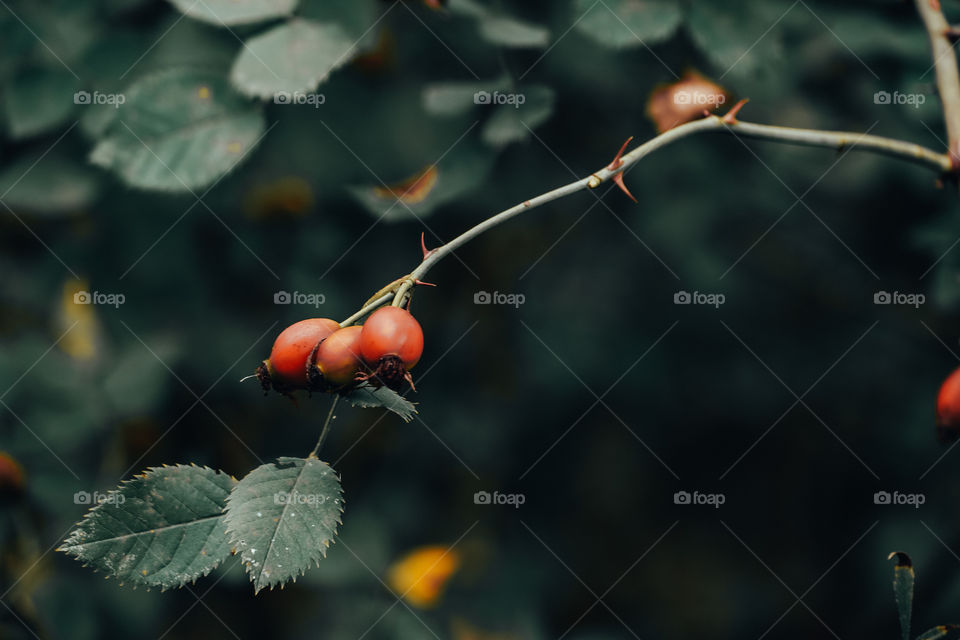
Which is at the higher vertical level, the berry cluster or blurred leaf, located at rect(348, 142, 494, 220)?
blurred leaf, located at rect(348, 142, 494, 220)

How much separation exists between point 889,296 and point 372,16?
51.3 inches

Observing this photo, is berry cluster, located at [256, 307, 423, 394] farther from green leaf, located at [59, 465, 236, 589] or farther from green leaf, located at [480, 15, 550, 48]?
green leaf, located at [480, 15, 550, 48]

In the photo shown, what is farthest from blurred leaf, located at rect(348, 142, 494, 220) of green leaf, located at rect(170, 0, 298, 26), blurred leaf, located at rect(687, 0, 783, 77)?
blurred leaf, located at rect(687, 0, 783, 77)

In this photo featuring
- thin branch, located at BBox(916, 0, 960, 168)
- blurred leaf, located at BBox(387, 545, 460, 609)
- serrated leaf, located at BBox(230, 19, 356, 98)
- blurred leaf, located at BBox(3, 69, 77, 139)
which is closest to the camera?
thin branch, located at BBox(916, 0, 960, 168)

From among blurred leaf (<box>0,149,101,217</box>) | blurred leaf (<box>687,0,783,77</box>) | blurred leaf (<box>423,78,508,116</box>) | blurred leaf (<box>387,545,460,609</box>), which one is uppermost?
blurred leaf (<box>687,0,783,77</box>)

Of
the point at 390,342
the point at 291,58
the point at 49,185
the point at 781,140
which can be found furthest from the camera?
the point at 49,185

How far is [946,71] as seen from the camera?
947mm

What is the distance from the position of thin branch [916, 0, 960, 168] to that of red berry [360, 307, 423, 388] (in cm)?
70

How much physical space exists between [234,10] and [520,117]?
1.82 feet

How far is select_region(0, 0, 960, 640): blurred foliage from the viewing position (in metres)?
1.38

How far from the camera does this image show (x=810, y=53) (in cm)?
155

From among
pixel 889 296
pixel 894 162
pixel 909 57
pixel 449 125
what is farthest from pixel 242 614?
pixel 909 57

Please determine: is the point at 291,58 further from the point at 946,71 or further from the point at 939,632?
the point at 939,632

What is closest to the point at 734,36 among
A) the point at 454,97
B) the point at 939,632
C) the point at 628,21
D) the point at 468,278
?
the point at 628,21
